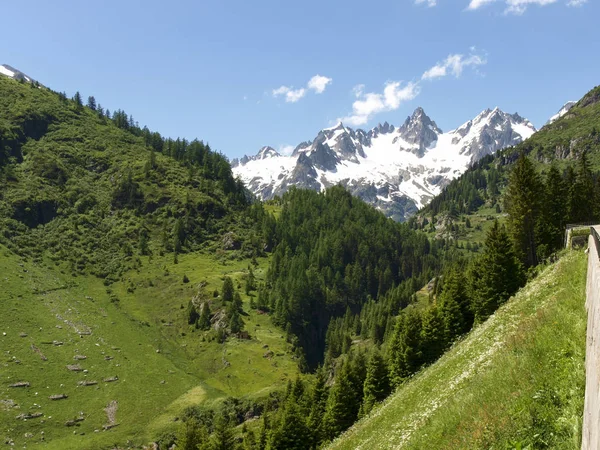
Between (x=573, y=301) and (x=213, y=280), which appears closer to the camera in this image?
(x=573, y=301)

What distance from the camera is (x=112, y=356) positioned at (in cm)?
14062

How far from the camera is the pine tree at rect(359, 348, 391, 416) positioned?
74.1 metres

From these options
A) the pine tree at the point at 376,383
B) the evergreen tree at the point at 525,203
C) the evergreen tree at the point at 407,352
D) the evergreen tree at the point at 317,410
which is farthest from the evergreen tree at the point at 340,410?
the evergreen tree at the point at 525,203

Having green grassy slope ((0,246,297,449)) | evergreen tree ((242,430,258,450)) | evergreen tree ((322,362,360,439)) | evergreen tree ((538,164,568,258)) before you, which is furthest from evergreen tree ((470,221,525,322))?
green grassy slope ((0,246,297,449))

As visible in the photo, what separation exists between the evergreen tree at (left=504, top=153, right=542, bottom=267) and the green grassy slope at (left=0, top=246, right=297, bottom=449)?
87698 mm

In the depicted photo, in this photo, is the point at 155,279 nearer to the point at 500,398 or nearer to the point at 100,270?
the point at 100,270

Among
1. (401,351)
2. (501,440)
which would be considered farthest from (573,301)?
(401,351)

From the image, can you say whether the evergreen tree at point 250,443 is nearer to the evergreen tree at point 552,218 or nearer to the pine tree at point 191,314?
the evergreen tree at point 552,218

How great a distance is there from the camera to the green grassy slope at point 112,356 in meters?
112

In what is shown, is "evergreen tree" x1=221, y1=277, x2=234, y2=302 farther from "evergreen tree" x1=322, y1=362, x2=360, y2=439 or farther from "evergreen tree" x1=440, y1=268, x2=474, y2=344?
"evergreen tree" x1=440, y1=268, x2=474, y2=344

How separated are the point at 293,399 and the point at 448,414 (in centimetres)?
6762

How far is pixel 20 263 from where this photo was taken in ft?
571

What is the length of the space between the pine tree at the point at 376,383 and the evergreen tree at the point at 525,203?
95.5 feet

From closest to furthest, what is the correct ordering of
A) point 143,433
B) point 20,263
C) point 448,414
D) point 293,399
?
point 448,414
point 293,399
point 143,433
point 20,263
